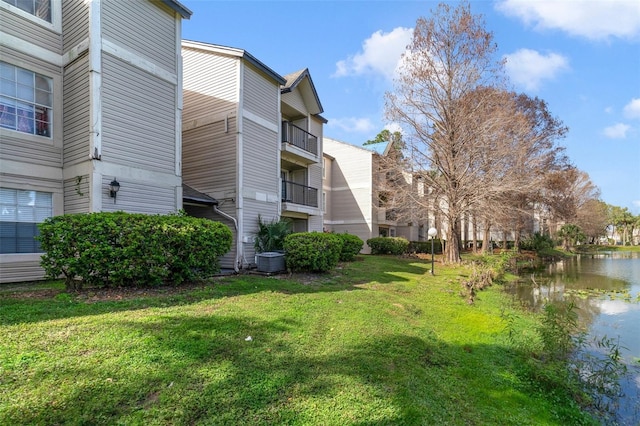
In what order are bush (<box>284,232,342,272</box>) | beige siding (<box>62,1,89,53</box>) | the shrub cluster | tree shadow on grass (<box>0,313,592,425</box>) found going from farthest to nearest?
bush (<box>284,232,342,272</box>) → beige siding (<box>62,1,89,53</box>) → the shrub cluster → tree shadow on grass (<box>0,313,592,425</box>)

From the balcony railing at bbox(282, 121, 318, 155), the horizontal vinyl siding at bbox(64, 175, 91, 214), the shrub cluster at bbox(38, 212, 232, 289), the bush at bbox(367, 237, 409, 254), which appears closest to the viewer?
the shrub cluster at bbox(38, 212, 232, 289)

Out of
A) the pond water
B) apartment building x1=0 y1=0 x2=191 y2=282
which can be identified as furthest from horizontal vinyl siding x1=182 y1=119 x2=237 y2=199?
the pond water

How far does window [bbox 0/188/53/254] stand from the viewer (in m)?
7.80

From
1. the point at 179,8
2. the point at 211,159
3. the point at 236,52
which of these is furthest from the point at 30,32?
the point at 211,159

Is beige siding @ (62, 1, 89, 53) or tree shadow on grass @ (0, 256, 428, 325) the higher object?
beige siding @ (62, 1, 89, 53)

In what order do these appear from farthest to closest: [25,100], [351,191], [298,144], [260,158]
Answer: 1. [351,191]
2. [298,144]
3. [260,158]
4. [25,100]

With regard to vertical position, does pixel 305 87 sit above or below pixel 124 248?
above

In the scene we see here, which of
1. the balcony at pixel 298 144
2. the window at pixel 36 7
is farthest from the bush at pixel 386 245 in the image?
the window at pixel 36 7

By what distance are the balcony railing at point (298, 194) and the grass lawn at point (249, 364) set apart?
9.64 meters

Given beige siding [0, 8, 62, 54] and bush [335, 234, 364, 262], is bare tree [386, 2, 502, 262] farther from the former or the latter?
beige siding [0, 8, 62, 54]

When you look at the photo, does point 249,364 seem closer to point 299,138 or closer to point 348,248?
point 348,248

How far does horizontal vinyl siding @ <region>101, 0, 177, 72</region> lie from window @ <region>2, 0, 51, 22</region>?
1.82m

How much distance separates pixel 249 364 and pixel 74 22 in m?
10.2

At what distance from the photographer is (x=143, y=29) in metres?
A: 9.48
